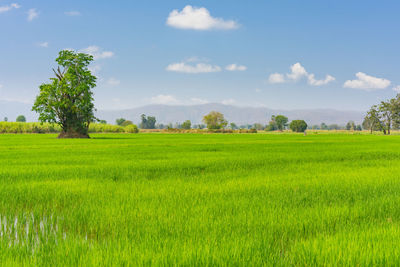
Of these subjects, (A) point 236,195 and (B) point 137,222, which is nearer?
(B) point 137,222

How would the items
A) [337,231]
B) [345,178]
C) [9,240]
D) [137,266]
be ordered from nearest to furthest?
[137,266] < [9,240] < [337,231] < [345,178]

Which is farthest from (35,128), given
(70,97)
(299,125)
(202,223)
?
(299,125)

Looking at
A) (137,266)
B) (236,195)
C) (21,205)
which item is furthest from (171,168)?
(137,266)

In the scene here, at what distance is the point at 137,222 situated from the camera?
14.6 feet

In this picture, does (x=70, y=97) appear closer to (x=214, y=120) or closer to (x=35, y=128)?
(x=35, y=128)

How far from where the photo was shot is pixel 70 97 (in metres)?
45.3

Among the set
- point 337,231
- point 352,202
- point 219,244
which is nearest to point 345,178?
point 352,202

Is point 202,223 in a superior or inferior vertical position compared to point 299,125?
inferior

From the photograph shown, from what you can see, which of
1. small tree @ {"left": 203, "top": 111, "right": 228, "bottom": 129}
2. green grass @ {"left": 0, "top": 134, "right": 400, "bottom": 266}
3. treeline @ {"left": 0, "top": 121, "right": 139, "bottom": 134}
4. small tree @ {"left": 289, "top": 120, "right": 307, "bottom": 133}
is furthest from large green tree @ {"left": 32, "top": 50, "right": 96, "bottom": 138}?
small tree @ {"left": 289, "top": 120, "right": 307, "bottom": 133}

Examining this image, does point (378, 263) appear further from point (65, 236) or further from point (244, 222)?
point (65, 236)

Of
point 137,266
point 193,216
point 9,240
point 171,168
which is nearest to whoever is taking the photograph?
point 137,266

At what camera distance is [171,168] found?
11.2 m

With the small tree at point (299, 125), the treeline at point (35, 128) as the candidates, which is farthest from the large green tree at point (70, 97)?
the small tree at point (299, 125)

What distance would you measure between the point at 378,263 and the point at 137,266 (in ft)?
8.13
